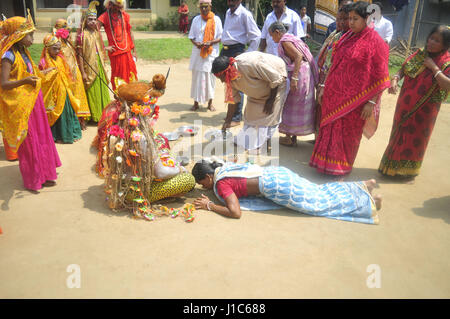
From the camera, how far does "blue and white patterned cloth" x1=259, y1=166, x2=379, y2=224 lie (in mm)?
3229

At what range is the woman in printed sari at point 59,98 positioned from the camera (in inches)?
185

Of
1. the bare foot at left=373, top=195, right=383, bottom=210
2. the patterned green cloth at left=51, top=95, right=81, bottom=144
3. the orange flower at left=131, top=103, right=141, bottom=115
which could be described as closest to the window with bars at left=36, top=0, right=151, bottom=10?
the patterned green cloth at left=51, top=95, right=81, bottom=144

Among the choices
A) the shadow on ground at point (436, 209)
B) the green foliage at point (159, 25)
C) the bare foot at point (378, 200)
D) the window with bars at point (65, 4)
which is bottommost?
the shadow on ground at point (436, 209)

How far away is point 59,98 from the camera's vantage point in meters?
4.79

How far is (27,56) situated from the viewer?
357cm

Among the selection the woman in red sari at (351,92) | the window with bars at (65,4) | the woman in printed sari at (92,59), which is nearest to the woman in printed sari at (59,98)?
the woman in printed sari at (92,59)

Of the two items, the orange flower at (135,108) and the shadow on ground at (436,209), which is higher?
the orange flower at (135,108)

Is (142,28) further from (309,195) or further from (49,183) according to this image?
(309,195)

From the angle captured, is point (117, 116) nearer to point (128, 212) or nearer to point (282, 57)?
point (128, 212)

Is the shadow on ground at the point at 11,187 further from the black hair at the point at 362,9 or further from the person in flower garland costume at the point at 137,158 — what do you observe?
the black hair at the point at 362,9

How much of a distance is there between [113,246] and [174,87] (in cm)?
608

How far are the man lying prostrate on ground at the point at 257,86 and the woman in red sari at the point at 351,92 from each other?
607mm

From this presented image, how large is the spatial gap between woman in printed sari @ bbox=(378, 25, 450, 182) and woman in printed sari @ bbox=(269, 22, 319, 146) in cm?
105

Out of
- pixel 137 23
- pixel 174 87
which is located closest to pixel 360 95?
pixel 174 87
